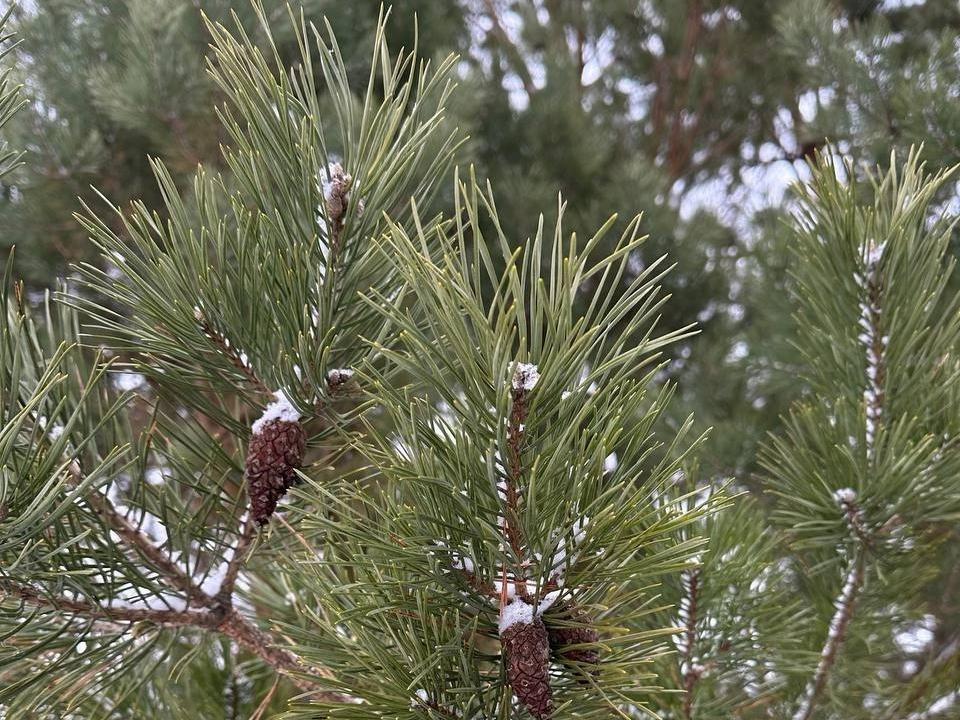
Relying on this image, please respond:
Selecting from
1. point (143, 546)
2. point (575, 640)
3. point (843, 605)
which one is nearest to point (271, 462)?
point (143, 546)

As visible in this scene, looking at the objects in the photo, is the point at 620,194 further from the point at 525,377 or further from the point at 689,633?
the point at 525,377

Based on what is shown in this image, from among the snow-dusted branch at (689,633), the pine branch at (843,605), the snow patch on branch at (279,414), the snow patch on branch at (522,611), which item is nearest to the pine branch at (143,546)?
the snow patch on branch at (279,414)

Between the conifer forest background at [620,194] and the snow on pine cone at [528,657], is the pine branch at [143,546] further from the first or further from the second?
the snow on pine cone at [528,657]

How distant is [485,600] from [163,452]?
0.89ft

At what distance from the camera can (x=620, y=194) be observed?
4.66 ft

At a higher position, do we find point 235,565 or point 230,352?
point 230,352

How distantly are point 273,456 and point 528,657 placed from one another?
0.20 metres

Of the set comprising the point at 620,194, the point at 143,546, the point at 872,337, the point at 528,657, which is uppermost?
the point at 620,194

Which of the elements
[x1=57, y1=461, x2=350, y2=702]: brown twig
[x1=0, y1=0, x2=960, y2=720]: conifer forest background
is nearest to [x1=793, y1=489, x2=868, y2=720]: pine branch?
[x1=0, y1=0, x2=960, y2=720]: conifer forest background

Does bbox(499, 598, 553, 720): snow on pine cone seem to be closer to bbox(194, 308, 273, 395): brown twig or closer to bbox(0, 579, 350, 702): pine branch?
bbox(0, 579, 350, 702): pine branch

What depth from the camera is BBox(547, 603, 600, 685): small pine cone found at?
0.44 meters

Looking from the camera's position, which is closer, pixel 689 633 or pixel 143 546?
pixel 143 546

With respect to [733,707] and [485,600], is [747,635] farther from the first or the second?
[485,600]

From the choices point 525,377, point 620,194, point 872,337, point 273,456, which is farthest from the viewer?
point 620,194
